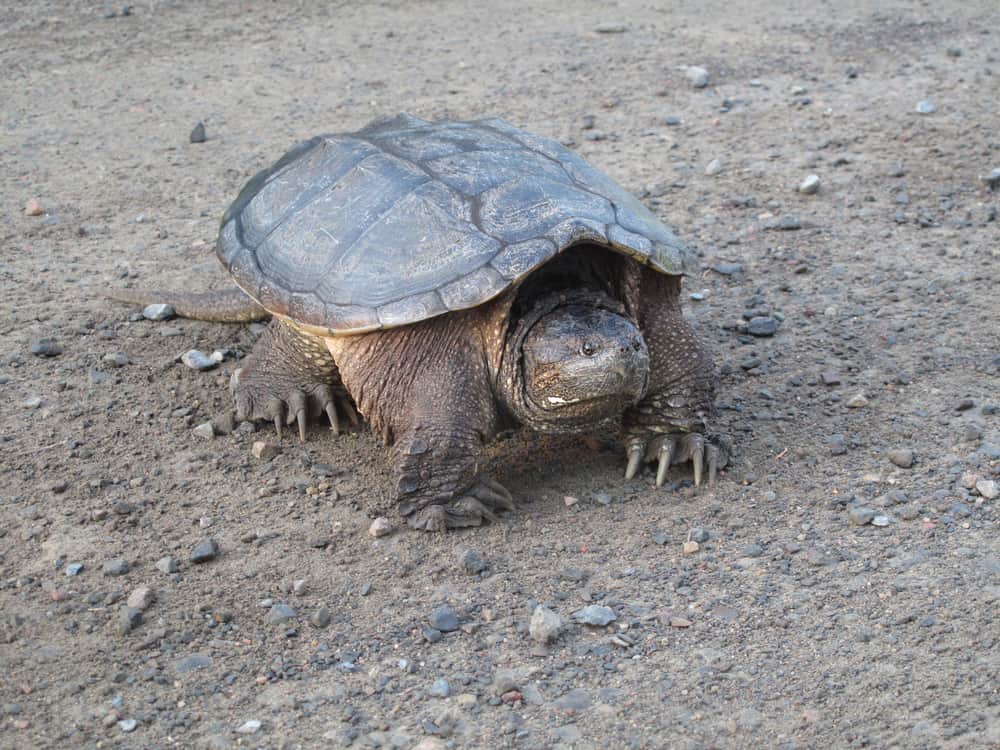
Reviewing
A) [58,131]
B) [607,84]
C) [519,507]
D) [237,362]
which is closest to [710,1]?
[607,84]

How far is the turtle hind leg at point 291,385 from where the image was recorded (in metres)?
4.27

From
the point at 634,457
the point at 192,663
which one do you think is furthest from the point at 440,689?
the point at 634,457

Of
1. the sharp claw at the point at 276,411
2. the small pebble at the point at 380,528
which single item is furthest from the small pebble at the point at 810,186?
the small pebble at the point at 380,528

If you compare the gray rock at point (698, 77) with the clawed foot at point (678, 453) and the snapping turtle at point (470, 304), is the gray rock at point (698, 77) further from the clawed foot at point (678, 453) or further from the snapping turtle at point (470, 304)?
the clawed foot at point (678, 453)

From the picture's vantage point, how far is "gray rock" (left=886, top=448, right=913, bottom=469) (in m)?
3.83

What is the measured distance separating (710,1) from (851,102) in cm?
253

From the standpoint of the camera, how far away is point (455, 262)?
3.62m

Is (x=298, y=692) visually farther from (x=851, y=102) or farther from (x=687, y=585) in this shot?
(x=851, y=102)

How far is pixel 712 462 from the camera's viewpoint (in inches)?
153

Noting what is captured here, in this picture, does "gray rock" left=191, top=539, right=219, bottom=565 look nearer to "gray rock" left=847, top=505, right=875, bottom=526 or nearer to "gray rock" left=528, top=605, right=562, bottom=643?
"gray rock" left=528, top=605, right=562, bottom=643

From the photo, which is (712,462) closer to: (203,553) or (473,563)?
(473,563)

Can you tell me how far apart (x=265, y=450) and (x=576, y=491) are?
1.15m

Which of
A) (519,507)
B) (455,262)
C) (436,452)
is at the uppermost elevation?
(455,262)

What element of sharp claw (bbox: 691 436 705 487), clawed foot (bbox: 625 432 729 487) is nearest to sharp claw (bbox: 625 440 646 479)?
clawed foot (bbox: 625 432 729 487)
